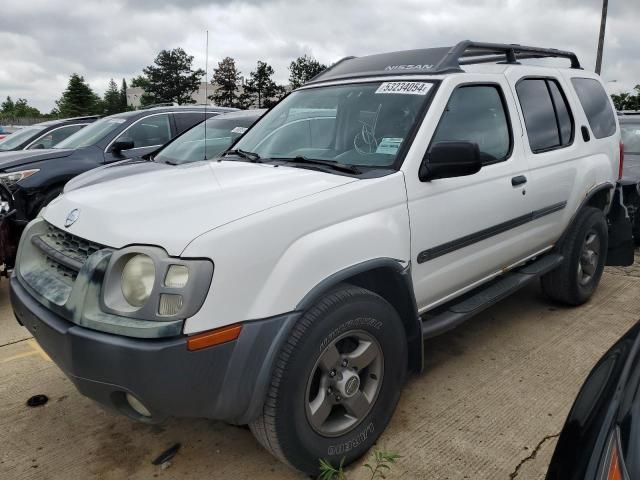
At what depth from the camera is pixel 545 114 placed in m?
3.84

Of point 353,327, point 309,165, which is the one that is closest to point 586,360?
point 353,327

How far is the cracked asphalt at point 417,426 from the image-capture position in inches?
98.2

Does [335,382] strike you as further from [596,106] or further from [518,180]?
[596,106]

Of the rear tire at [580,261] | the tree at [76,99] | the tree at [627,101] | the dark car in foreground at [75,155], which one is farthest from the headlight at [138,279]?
the tree at [76,99]

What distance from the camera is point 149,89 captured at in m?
55.4

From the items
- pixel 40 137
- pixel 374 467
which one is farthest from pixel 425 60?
pixel 40 137

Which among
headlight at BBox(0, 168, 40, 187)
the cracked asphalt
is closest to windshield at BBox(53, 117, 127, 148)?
headlight at BBox(0, 168, 40, 187)

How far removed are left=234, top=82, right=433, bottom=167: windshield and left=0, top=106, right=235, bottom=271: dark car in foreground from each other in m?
2.54

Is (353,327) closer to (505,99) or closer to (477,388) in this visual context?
(477,388)

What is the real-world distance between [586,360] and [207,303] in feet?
9.07

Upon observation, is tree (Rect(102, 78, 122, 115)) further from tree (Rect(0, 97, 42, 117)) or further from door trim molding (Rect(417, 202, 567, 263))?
door trim molding (Rect(417, 202, 567, 263))

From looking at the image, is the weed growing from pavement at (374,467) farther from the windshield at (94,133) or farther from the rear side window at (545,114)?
the windshield at (94,133)

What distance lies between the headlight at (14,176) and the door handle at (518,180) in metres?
4.89

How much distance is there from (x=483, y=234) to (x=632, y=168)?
13.1 feet
